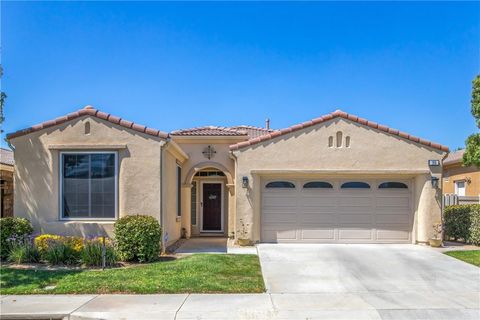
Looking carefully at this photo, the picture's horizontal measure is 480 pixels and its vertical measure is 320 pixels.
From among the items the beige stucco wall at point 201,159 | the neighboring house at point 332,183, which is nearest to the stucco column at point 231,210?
the beige stucco wall at point 201,159

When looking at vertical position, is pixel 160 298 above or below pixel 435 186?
below

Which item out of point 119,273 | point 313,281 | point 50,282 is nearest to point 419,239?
point 313,281

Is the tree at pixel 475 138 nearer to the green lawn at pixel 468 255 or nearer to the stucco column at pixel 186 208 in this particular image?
the green lawn at pixel 468 255

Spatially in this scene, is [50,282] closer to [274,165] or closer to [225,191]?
[274,165]

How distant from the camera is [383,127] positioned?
13578 millimetres

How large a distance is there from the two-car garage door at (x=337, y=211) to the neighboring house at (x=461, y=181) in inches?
245

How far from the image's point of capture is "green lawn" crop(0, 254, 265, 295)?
8141mm

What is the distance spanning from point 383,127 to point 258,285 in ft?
25.4

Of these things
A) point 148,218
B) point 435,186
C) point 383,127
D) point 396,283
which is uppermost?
point 383,127

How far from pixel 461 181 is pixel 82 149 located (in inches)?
735

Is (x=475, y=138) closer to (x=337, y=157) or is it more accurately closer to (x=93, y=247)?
(x=337, y=157)

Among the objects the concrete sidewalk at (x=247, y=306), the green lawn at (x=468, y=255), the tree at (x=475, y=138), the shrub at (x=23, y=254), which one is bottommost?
the green lawn at (x=468, y=255)

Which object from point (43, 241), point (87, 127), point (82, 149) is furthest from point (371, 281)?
point (87, 127)

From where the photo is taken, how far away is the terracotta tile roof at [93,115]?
12242 mm
